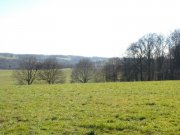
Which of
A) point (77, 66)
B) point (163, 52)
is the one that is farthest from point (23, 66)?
point (163, 52)

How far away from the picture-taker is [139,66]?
82.8m

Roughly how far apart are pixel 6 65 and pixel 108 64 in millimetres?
84479

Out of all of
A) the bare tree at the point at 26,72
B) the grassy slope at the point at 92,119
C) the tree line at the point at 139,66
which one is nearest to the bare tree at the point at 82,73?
the tree line at the point at 139,66

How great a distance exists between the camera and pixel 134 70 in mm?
83125

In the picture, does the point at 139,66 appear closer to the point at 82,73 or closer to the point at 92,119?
the point at 82,73

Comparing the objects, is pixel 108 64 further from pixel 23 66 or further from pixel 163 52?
pixel 23 66

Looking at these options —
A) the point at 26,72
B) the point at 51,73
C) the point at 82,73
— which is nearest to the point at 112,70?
the point at 82,73

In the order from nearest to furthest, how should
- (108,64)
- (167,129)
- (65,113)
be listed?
(167,129), (65,113), (108,64)

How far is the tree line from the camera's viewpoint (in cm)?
8219

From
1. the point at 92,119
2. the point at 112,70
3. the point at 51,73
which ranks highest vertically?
the point at 112,70

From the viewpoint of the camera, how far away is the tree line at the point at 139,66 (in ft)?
270

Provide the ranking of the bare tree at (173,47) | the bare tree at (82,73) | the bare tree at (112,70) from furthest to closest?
the bare tree at (82,73)
the bare tree at (112,70)
the bare tree at (173,47)

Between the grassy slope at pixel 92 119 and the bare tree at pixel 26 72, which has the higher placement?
the bare tree at pixel 26 72

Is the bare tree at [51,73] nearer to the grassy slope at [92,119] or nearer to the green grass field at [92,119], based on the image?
the grassy slope at [92,119]
